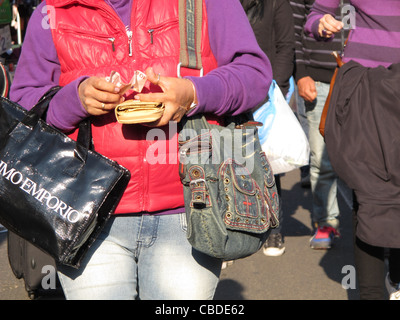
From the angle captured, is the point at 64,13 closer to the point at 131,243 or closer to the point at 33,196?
the point at 33,196

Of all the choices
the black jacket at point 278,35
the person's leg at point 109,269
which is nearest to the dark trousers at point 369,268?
the person's leg at point 109,269

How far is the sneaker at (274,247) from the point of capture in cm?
516

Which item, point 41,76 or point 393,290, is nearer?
point 41,76

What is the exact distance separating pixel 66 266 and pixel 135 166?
41cm

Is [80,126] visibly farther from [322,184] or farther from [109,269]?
[322,184]

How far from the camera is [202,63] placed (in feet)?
7.57

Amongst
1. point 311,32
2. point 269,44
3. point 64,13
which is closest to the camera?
point 64,13

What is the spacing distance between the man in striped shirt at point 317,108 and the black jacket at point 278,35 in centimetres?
9

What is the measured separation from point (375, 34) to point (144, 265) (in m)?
1.74

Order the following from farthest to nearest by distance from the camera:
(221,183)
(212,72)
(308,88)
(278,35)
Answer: (278,35)
(308,88)
(212,72)
(221,183)

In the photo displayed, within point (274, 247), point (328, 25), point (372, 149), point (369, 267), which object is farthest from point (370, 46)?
point (274, 247)

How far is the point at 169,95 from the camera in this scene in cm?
207

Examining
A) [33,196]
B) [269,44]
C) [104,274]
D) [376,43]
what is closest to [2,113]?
[33,196]

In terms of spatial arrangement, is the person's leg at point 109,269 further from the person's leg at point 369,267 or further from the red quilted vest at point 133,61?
the person's leg at point 369,267
